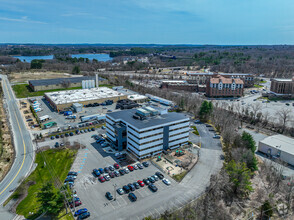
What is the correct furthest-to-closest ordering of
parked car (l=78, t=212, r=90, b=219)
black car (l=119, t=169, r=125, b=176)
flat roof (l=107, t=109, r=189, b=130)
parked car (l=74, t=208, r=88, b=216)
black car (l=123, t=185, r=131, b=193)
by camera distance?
flat roof (l=107, t=109, r=189, b=130)
black car (l=119, t=169, r=125, b=176)
black car (l=123, t=185, r=131, b=193)
parked car (l=74, t=208, r=88, b=216)
parked car (l=78, t=212, r=90, b=219)

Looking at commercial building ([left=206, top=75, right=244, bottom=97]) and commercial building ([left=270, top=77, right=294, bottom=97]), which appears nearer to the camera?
commercial building ([left=206, top=75, right=244, bottom=97])

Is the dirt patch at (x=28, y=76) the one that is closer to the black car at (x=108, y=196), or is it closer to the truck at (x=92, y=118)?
the truck at (x=92, y=118)

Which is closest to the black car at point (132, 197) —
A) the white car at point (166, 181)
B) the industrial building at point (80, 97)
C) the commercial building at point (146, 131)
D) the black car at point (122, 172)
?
the black car at point (122, 172)

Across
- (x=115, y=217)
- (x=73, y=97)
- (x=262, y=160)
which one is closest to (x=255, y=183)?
(x=262, y=160)

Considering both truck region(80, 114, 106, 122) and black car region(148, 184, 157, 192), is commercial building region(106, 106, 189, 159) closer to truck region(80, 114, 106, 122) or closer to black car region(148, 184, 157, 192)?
black car region(148, 184, 157, 192)

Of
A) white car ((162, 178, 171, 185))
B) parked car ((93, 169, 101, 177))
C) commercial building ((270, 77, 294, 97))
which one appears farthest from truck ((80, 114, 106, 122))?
commercial building ((270, 77, 294, 97))

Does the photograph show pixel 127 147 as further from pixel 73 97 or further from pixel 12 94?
pixel 12 94
